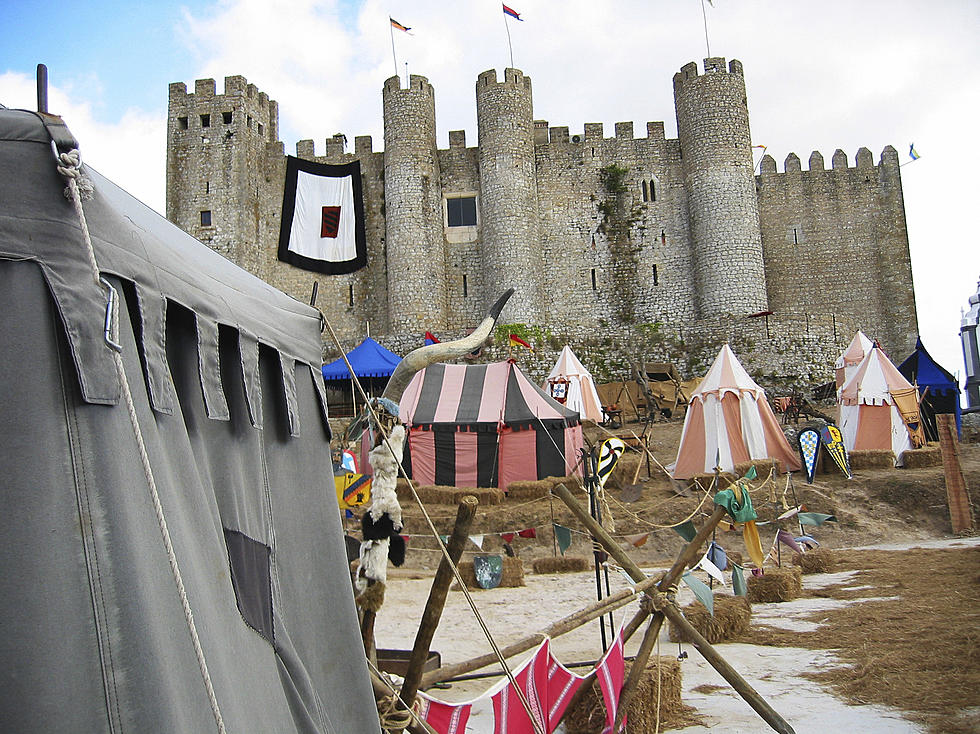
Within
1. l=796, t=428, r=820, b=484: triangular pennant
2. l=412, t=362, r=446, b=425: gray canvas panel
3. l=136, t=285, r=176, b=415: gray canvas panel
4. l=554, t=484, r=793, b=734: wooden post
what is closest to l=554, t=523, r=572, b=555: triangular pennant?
l=554, t=484, r=793, b=734: wooden post

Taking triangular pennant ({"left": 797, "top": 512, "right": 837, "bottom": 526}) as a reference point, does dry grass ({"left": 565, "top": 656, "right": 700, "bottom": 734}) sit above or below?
below

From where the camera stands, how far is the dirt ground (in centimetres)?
376

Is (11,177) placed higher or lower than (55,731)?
higher

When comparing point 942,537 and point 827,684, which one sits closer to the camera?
point 827,684

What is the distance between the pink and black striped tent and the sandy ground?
359cm

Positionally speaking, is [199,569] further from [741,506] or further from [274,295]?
[741,506]

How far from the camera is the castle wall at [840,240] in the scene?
27016 millimetres

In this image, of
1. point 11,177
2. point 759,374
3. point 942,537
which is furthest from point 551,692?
point 759,374

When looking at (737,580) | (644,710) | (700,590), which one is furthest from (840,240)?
(644,710)

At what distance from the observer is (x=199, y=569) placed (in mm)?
1625

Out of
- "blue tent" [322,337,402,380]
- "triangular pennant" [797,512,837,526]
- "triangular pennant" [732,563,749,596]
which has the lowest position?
"triangular pennant" [732,563,749,596]

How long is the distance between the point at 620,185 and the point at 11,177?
26924 mm

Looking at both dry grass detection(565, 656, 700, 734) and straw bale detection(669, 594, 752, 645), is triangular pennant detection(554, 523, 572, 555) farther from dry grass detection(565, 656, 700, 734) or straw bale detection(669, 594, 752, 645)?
dry grass detection(565, 656, 700, 734)

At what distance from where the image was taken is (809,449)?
10734 mm
